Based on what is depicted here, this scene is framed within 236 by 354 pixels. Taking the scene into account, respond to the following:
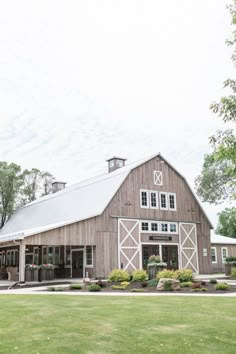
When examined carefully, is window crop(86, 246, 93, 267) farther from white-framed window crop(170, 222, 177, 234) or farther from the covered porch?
white-framed window crop(170, 222, 177, 234)

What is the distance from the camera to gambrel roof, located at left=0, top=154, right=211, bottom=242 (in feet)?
78.1

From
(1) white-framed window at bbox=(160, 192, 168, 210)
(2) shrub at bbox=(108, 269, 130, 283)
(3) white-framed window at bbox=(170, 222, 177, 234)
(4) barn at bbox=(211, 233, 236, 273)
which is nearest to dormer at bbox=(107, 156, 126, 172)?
(1) white-framed window at bbox=(160, 192, 168, 210)

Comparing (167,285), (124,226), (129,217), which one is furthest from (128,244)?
(167,285)

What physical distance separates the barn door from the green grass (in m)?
16.9

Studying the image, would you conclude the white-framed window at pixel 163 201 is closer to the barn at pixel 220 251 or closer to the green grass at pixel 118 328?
the barn at pixel 220 251

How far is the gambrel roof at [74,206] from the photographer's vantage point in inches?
937

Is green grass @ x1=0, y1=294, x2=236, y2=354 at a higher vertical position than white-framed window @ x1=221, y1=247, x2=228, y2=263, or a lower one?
lower

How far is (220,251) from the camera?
34.0 m

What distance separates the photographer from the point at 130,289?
1575 cm

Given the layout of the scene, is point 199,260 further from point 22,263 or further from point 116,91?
point 116,91

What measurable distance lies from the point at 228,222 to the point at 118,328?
1700 inches

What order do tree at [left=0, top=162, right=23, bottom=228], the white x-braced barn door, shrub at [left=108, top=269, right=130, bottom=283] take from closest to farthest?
shrub at [left=108, top=269, right=130, bottom=283] → the white x-braced barn door → tree at [left=0, top=162, right=23, bottom=228]

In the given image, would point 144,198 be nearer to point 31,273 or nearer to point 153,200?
point 153,200

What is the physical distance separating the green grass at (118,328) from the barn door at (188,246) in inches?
666
